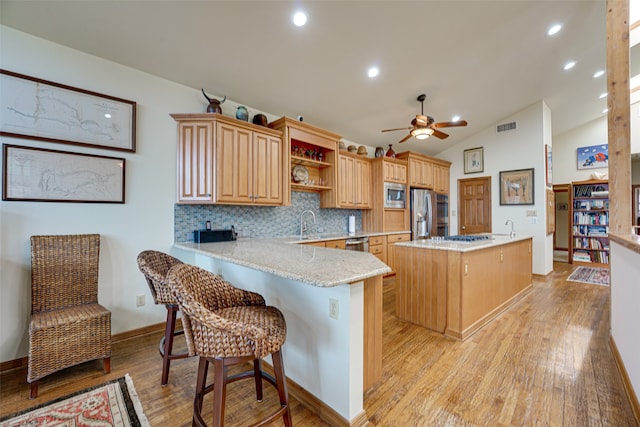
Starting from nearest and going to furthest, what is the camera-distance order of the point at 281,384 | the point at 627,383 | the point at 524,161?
the point at 281,384 < the point at 627,383 < the point at 524,161

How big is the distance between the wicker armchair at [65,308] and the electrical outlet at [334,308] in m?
1.81

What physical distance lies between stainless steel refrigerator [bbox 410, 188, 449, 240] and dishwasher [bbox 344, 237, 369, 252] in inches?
64.2

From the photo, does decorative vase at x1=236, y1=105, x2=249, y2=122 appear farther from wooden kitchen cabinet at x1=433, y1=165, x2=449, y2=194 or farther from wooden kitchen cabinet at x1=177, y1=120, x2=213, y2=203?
wooden kitchen cabinet at x1=433, y1=165, x2=449, y2=194

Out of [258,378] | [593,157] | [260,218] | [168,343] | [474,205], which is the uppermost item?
[593,157]

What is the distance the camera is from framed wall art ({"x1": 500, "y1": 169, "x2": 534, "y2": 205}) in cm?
508

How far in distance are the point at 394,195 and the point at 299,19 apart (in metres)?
3.45

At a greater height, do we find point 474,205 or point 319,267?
point 474,205

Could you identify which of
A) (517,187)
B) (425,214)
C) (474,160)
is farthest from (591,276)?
(425,214)

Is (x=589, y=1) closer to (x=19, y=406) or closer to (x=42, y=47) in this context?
(x=42, y=47)

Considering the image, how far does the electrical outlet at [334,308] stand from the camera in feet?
4.60

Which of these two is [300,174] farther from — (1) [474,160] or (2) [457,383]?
(1) [474,160]

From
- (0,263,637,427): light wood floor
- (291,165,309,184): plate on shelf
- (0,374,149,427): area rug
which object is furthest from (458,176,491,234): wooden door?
(0,374,149,427): area rug

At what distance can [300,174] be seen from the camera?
404cm

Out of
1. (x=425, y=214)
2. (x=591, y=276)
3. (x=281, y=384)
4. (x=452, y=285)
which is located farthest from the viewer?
(x=425, y=214)
